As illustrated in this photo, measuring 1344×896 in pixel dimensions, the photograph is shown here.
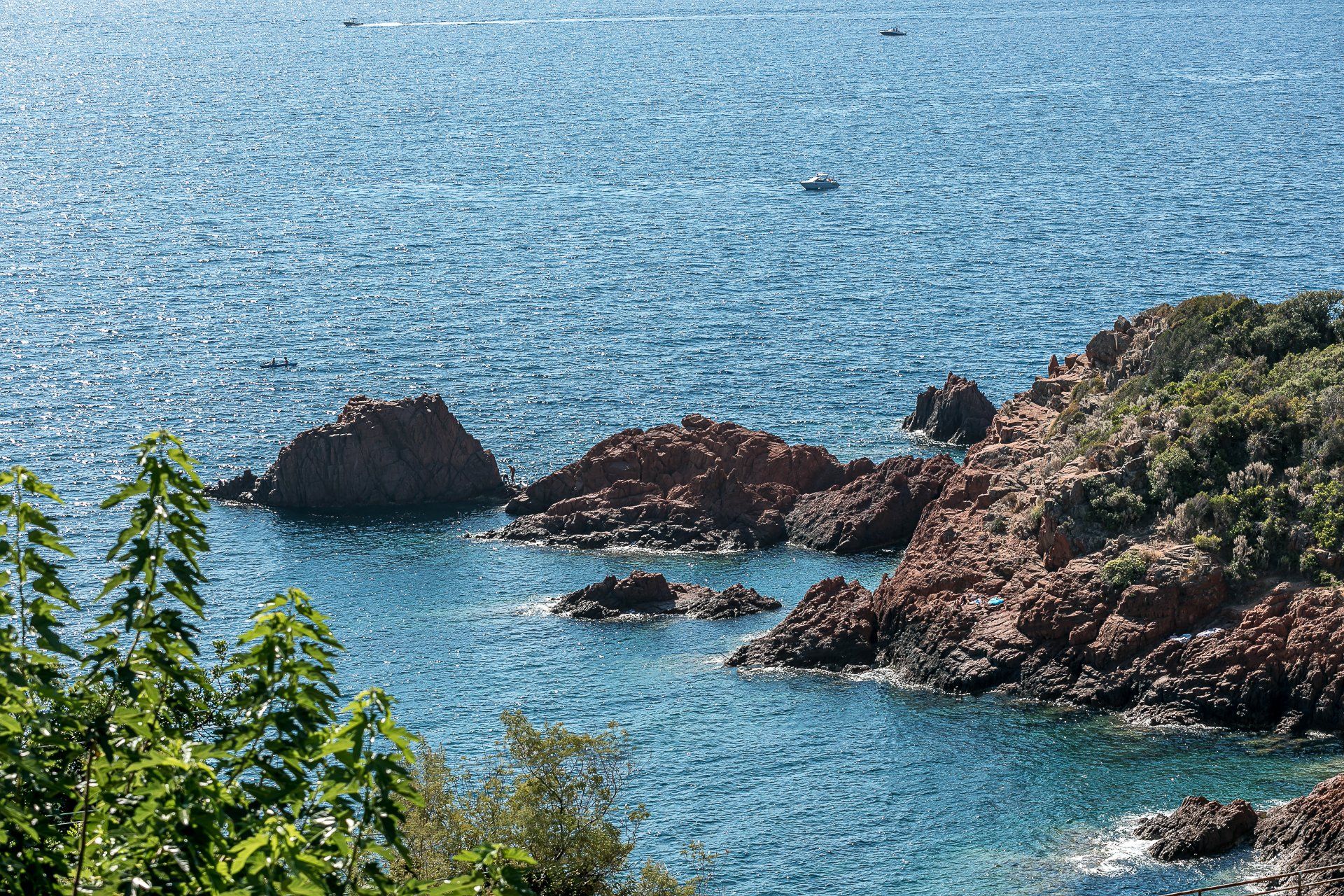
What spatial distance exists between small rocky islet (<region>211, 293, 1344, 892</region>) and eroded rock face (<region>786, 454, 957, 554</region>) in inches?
5.9

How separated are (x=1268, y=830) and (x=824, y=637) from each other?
2942 centimetres

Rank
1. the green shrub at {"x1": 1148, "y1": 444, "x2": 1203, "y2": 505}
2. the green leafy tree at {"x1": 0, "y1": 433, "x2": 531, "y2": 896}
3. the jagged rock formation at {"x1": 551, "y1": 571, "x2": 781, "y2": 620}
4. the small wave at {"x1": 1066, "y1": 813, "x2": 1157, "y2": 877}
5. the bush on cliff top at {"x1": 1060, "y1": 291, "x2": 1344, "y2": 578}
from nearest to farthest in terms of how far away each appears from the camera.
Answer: the green leafy tree at {"x1": 0, "y1": 433, "x2": 531, "y2": 896} → the small wave at {"x1": 1066, "y1": 813, "x2": 1157, "y2": 877} → the bush on cliff top at {"x1": 1060, "y1": 291, "x2": 1344, "y2": 578} → the green shrub at {"x1": 1148, "y1": 444, "x2": 1203, "y2": 505} → the jagged rock formation at {"x1": 551, "y1": 571, "x2": 781, "y2": 620}

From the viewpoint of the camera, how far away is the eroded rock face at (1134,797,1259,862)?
6016cm

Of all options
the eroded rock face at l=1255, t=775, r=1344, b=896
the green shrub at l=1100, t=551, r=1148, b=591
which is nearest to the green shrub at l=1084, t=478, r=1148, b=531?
the green shrub at l=1100, t=551, r=1148, b=591

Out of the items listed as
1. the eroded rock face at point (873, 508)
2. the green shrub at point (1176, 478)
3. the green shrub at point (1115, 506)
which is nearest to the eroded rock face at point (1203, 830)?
the green shrub at point (1115, 506)

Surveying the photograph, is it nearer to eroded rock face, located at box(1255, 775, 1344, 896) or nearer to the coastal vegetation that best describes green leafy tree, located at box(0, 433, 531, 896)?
the coastal vegetation

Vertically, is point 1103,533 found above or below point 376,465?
below

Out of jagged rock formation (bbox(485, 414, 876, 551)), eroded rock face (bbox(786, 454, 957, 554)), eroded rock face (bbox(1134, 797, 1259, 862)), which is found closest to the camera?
eroded rock face (bbox(1134, 797, 1259, 862))

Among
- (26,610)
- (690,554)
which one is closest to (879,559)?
(690,554)

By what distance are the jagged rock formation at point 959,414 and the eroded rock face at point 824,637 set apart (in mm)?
33538

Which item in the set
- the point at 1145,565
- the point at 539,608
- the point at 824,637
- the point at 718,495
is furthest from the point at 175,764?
the point at 718,495

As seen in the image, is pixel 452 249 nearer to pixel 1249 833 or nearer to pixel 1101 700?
pixel 1101 700

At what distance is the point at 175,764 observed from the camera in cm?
1788

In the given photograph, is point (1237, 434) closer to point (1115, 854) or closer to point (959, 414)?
point (1115, 854)
